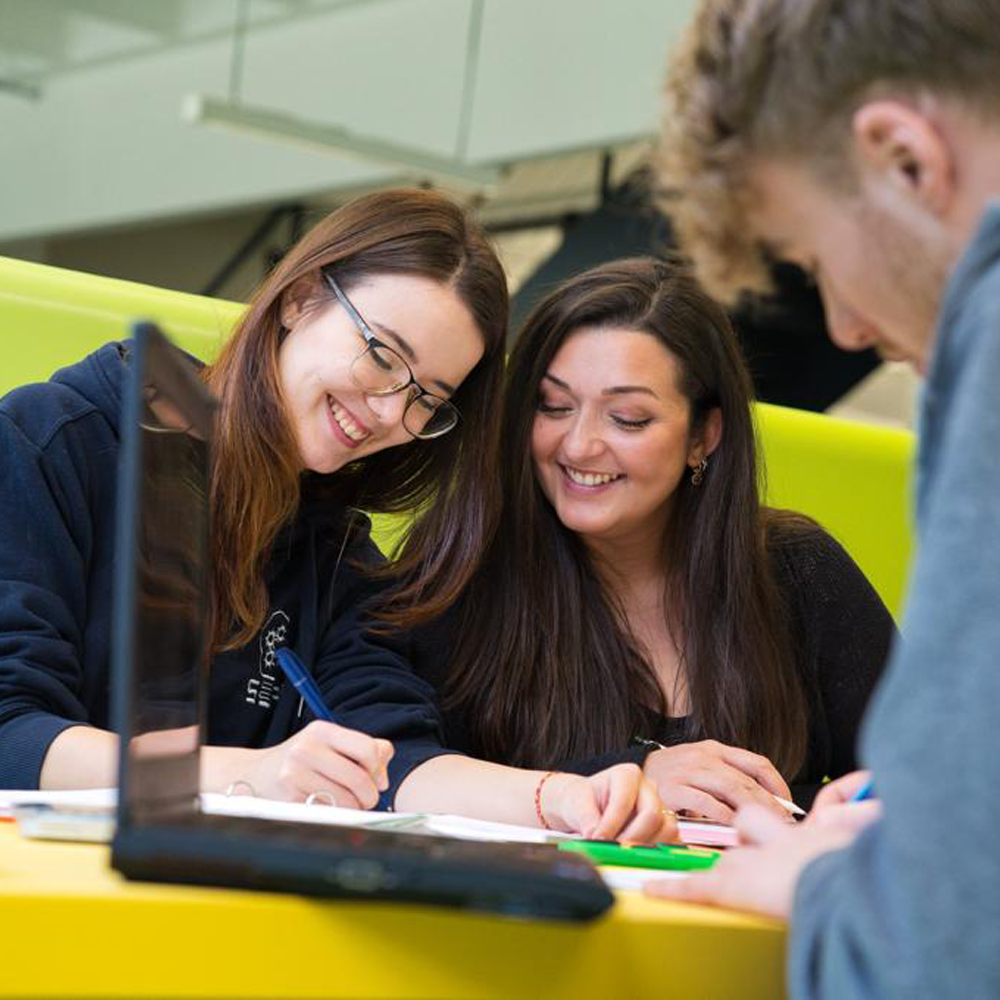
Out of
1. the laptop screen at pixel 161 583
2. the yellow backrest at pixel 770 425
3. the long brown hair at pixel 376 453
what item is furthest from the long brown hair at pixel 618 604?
the laptop screen at pixel 161 583

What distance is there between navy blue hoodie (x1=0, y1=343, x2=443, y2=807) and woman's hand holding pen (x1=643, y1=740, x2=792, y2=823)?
25 centimetres

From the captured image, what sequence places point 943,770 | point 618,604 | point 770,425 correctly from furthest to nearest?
1. point 770,425
2. point 618,604
3. point 943,770

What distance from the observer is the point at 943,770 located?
2.19 feet

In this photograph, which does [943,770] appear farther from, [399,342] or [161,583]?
[399,342]

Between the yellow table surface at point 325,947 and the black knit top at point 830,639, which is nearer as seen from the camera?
the yellow table surface at point 325,947

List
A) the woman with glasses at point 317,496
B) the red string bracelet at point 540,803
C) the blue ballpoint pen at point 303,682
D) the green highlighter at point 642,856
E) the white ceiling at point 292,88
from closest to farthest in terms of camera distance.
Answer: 1. the green highlighter at point 642,856
2. the red string bracelet at point 540,803
3. the woman with glasses at point 317,496
4. the blue ballpoint pen at point 303,682
5. the white ceiling at point 292,88

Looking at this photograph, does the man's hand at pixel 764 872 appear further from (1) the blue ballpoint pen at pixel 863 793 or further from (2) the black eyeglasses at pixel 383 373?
(2) the black eyeglasses at pixel 383 373

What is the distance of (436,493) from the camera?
7.05ft

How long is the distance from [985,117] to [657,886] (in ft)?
1.45

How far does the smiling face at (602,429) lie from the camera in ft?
7.34

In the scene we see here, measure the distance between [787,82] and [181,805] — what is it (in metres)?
0.51

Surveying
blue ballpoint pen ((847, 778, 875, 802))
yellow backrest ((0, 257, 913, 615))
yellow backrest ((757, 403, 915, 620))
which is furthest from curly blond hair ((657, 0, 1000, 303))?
yellow backrest ((757, 403, 915, 620))

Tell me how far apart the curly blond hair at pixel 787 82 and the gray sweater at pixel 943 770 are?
13cm

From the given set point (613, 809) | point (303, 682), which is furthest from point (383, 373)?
point (613, 809)
